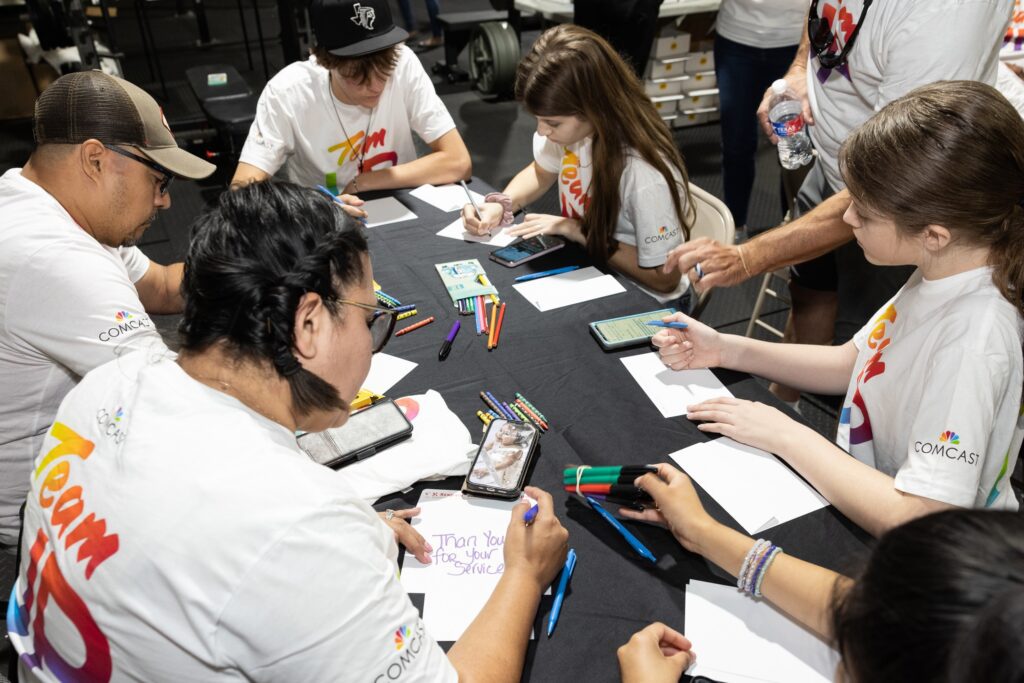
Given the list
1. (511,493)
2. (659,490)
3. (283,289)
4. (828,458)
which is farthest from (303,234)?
(828,458)

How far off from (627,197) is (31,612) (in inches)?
67.9

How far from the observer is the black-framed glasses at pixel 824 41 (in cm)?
210

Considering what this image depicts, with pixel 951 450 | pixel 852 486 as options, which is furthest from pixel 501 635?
pixel 951 450

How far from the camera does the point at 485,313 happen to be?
1817 millimetres

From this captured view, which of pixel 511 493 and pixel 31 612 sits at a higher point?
pixel 31 612

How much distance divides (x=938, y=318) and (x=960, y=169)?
0.89ft

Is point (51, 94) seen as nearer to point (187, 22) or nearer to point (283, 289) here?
point (283, 289)

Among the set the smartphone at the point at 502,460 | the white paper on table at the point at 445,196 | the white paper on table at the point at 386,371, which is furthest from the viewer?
the white paper on table at the point at 445,196

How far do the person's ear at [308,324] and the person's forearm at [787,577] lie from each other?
2.25ft

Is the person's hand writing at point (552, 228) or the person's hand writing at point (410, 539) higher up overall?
the person's hand writing at point (552, 228)

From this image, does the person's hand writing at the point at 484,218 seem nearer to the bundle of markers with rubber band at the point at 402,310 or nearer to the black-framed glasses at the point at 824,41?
the bundle of markers with rubber band at the point at 402,310

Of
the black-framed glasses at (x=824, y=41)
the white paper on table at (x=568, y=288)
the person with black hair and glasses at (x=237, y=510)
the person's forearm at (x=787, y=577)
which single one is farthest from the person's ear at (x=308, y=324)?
the black-framed glasses at (x=824, y=41)

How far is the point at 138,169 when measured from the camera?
5.05 ft

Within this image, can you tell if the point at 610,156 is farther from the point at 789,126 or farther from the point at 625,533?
the point at 625,533
